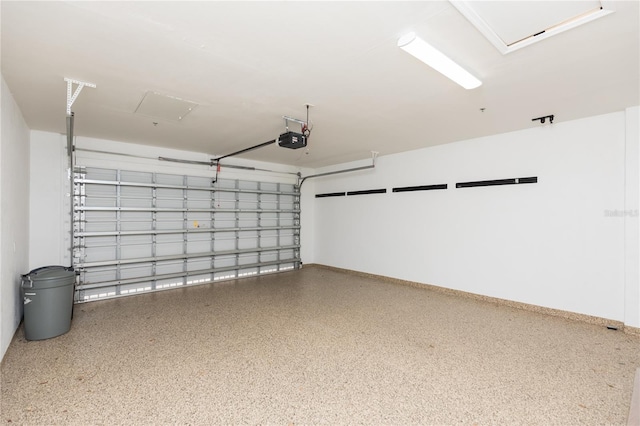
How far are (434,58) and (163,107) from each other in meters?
3.06

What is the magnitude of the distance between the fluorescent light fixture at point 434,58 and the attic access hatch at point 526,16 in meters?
0.30

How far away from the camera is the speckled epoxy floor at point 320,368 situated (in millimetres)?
2080

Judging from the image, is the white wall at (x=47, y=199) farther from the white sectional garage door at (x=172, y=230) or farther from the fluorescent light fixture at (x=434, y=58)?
the fluorescent light fixture at (x=434, y=58)

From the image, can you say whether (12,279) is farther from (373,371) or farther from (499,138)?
(499,138)

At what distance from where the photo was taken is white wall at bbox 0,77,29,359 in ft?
9.31

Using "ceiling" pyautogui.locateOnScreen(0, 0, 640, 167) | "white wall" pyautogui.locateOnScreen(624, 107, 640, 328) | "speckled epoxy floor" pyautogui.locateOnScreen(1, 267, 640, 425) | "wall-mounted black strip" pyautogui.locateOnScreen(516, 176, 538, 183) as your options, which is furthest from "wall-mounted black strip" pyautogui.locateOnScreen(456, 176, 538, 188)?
"speckled epoxy floor" pyautogui.locateOnScreen(1, 267, 640, 425)

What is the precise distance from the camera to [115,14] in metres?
1.96

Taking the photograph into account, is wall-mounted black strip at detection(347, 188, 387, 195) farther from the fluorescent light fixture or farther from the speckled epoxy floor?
the fluorescent light fixture

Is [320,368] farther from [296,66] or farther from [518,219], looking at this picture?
[518,219]

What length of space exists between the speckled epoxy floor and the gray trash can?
0.13 metres

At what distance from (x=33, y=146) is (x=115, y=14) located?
3897 millimetres

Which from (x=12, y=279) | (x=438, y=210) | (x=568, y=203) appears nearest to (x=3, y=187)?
(x=12, y=279)

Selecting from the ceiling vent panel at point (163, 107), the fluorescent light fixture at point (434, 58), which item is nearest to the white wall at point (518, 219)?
the fluorescent light fixture at point (434, 58)

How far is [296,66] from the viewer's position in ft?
8.67
